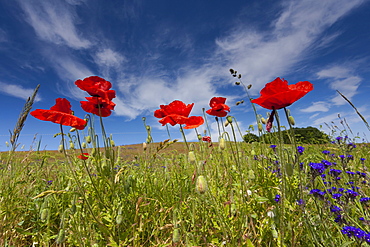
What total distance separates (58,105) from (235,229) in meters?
1.72

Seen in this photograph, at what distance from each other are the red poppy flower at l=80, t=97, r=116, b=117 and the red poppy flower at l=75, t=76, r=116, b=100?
0.15ft

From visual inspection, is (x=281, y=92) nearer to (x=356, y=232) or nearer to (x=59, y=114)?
(x=356, y=232)

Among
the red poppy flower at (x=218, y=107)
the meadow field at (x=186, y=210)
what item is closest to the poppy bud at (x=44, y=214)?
the meadow field at (x=186, y=210)

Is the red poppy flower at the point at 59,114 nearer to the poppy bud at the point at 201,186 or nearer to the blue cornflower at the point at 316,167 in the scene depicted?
the poppy bud at the point at 201,186

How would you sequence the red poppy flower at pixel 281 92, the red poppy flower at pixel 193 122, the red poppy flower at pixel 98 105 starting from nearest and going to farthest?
1. the red poppy flower at pixel 281 92
2. the red poppy flower at pixel 98 105
3. the red poppy flower at pixel 193 122

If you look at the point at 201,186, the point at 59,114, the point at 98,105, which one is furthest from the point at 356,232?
the point at 59,114

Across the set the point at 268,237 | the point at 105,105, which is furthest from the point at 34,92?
the point at 268,237

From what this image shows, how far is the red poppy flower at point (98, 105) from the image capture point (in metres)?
1.67

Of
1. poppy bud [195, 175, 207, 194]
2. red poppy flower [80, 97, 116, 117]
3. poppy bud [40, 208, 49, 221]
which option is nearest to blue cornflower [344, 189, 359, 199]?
poppy bud [195, 175, 207, 194]

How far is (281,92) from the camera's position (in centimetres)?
113

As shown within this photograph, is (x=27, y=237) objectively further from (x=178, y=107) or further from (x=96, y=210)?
(x=178, y=107)

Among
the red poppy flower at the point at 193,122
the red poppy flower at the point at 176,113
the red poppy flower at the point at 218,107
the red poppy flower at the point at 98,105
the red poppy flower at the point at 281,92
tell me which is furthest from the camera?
the red poppy flower at the point at 218,107

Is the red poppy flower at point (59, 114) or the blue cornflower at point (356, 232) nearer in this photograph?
the blue cornflower at point (356, 232)

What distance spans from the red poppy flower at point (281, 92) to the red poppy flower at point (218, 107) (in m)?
0.92
